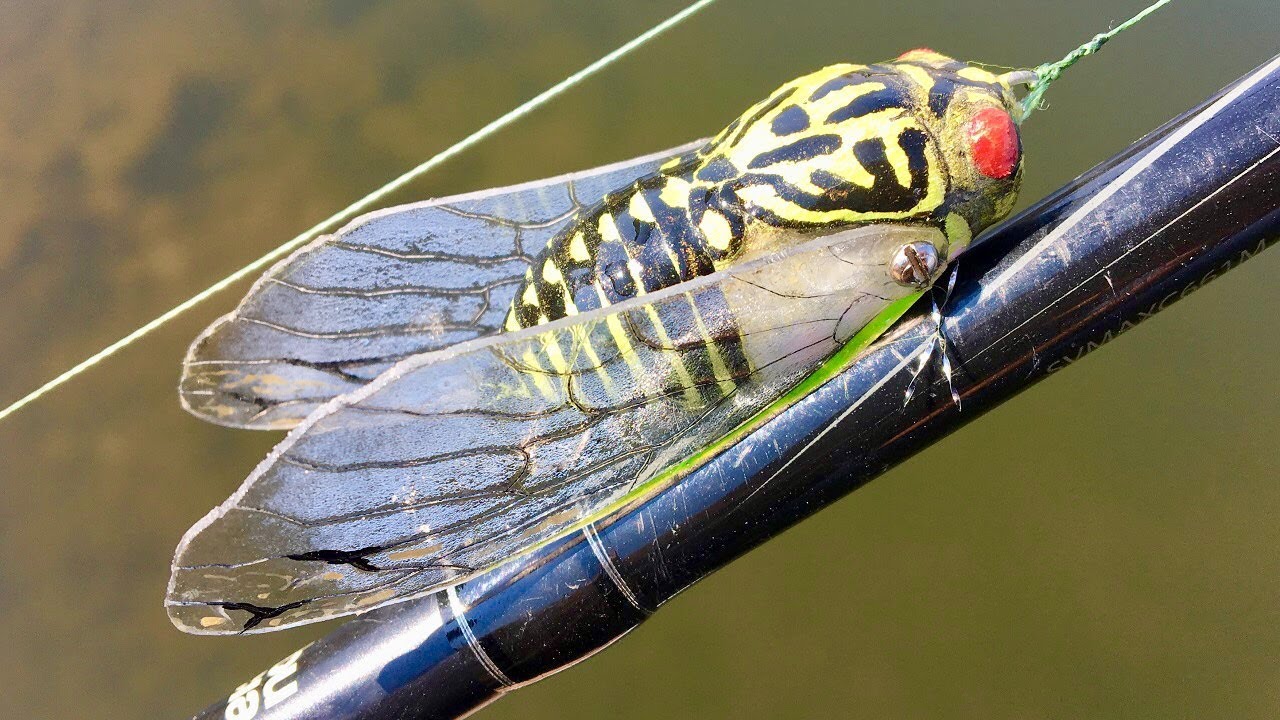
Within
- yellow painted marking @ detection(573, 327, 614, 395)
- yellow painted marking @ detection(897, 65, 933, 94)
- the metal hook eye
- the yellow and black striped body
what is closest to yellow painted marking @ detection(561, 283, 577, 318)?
the yellow and black striped body

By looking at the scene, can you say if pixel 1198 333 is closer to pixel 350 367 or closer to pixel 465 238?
pixel 465 238

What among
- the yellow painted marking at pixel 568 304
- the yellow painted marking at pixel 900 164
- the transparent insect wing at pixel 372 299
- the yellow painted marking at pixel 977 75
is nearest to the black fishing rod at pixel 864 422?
the yellow painted marking at pixel 900 164

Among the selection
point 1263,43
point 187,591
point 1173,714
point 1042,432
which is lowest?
point 1173,714

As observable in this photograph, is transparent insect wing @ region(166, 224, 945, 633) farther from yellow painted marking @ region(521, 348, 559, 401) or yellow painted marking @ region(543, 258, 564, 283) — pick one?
yellow painted marking @ region(543, 258, 564, 283)

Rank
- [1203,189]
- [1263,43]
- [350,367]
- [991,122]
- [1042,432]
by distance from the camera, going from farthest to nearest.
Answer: [1263,43] → [1042,432] → [350,367] → [991,122] → [1203,189]

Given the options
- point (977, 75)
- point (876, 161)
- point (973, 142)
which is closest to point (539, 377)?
point (876, 161)

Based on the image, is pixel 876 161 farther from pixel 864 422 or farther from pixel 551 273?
pixel 551 273

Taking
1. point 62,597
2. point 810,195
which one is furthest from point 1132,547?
point 62,597
